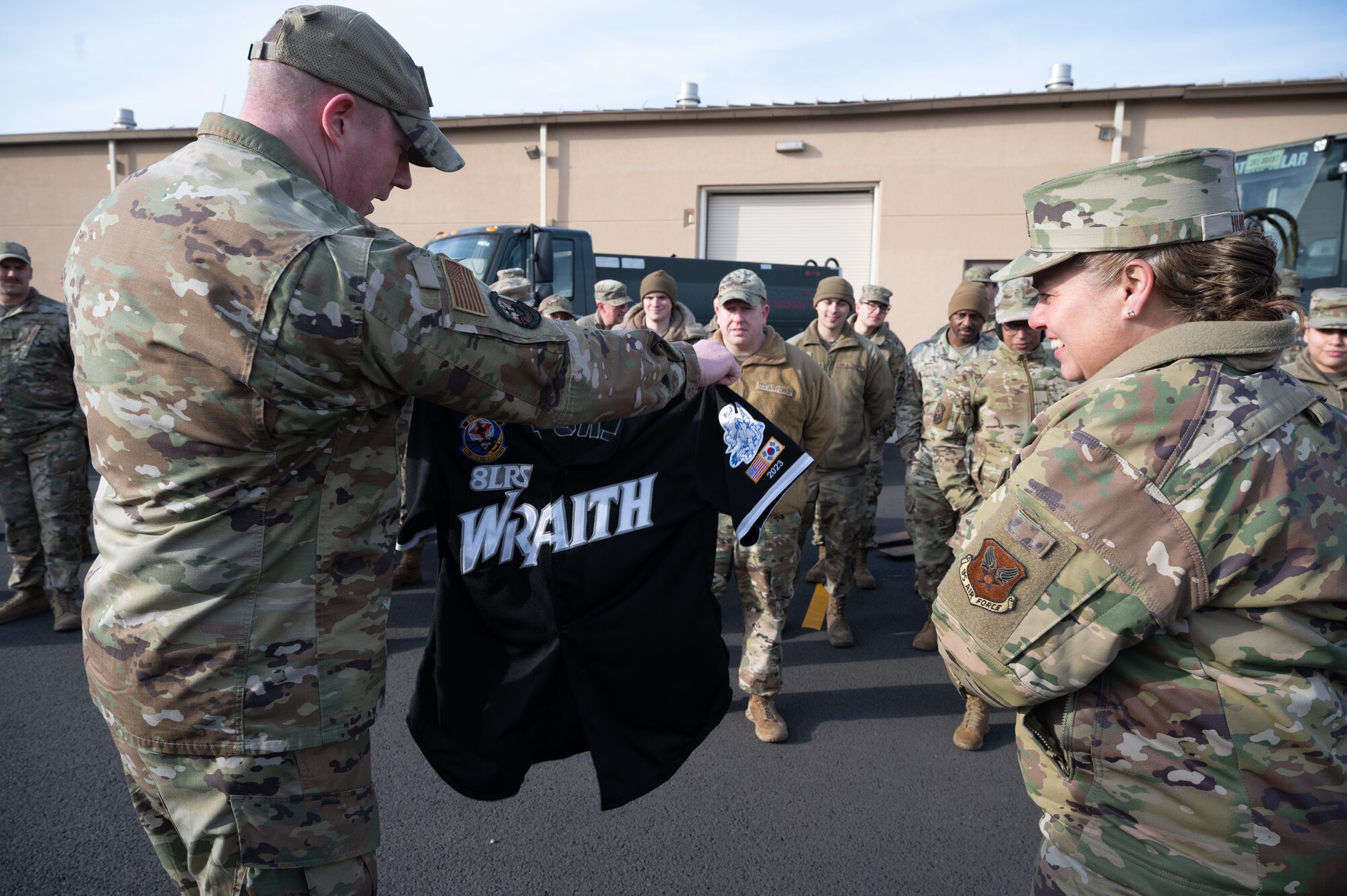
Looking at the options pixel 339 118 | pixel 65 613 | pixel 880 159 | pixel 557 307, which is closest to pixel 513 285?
pixel 557 307

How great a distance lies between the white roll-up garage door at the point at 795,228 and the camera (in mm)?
17625

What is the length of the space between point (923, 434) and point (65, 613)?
571 centimetres

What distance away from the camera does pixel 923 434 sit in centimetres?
541

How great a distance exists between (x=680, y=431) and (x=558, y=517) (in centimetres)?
53

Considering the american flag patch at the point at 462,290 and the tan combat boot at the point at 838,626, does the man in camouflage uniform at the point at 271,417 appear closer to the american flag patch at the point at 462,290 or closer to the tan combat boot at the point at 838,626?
the american flag patch at the point at 462,290

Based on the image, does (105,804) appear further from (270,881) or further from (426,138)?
(426,138)

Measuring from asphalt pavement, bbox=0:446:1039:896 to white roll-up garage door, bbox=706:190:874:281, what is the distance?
14341 millimetres

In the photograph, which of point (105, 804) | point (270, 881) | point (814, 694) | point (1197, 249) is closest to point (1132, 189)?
point (1197, 249)

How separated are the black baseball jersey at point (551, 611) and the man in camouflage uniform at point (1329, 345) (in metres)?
4.83

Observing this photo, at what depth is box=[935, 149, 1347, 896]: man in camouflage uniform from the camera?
1.27 m

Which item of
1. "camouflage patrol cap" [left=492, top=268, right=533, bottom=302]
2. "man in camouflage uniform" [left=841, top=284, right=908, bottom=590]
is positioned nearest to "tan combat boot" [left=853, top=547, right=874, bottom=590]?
"man in camouflage uniform" [left=841, top=284, right=908, bottom=590]

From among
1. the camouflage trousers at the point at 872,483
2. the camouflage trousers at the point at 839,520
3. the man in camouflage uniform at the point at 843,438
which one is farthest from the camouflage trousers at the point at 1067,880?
the camouflage trousers at the point at 872,483

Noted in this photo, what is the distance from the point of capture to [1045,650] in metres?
1.33

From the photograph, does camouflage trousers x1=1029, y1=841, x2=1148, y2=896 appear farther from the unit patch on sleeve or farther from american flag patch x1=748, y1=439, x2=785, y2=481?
american flag patch x1=748, y1=439, x2=785, y2=481
